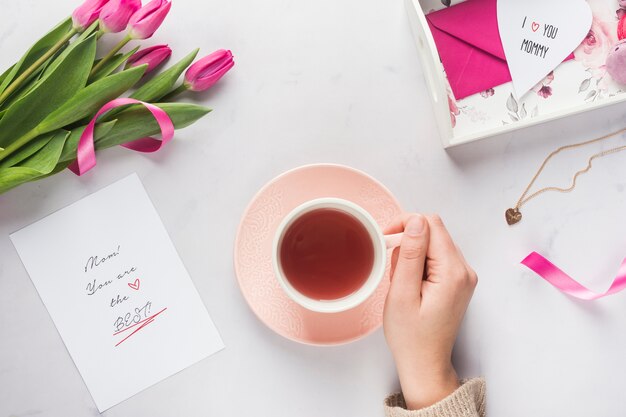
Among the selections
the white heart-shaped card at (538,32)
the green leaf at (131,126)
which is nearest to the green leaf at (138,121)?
the green leaf at (131,126)

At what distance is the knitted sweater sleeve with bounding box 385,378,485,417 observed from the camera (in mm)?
850

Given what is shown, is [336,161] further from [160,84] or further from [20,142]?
[20,142]

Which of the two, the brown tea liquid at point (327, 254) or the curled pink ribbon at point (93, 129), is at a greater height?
the curled pink ribbon at point (93, 129)

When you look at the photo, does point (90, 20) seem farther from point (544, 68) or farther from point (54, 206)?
point (544, 68)

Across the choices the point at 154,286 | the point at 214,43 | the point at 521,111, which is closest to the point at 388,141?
the point at 521,111

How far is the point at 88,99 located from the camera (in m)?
0.79

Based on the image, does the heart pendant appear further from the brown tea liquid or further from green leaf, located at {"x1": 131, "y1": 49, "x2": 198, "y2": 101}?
green leaf, located at {"x1": 131, "y1": 49, "x2": 198, "y2": 101}

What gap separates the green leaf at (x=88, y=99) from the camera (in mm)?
784

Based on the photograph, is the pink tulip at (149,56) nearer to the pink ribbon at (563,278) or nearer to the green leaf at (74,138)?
the green leaf at (74,138)

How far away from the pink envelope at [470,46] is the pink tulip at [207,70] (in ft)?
1.11

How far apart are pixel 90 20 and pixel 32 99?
15 cm

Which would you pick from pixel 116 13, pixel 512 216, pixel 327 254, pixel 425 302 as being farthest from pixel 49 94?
pixel 512 216

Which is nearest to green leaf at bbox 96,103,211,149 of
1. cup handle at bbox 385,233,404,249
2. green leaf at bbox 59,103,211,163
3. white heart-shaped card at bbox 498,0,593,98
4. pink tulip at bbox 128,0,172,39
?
green leaf at bbox 59,103,211,163

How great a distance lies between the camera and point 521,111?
3.05ft
